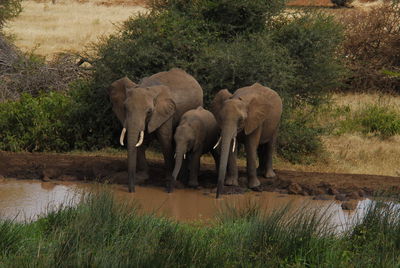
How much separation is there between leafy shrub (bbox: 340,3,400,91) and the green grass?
14488 mm

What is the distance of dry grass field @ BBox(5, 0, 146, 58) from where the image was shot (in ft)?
103

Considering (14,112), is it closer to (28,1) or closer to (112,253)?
(112,253)

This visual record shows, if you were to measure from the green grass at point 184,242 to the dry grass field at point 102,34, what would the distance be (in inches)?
256

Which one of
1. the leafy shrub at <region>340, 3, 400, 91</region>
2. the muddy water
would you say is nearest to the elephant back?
the muddy water

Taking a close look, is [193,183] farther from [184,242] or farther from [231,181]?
[184,242]

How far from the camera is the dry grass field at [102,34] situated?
1638cm

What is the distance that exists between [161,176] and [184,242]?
241 inches

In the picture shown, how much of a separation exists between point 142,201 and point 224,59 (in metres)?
4.38

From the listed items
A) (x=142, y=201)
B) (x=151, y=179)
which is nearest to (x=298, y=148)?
(x=151, y=179)

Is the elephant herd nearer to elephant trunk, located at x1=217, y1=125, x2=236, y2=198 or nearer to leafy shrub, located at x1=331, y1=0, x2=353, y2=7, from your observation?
elephant trunk, located at x1=217, y1=125, x2=236, y2=198

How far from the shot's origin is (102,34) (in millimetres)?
33781

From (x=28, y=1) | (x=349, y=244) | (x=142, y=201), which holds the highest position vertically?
(x=349, y=244)

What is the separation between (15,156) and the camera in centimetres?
1496

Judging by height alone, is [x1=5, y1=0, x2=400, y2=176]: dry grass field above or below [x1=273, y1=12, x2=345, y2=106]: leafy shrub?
below
